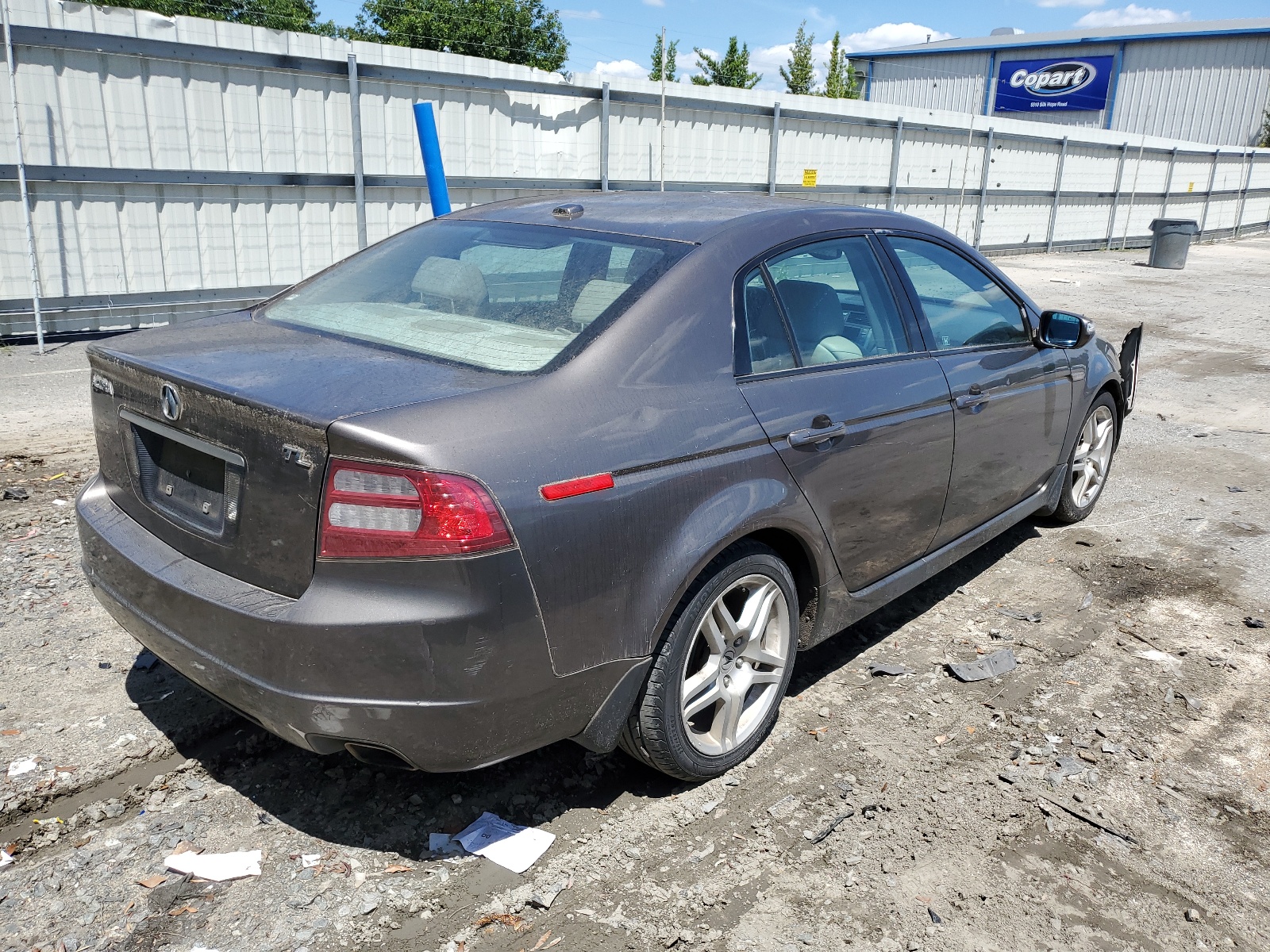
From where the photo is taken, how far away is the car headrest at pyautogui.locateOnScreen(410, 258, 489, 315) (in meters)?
3.06

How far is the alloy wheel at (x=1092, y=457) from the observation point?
17.3 ft

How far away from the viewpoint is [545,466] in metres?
2.33

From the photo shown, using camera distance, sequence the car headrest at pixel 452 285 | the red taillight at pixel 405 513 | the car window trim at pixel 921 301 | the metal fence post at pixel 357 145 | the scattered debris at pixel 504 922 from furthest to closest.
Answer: the metal fence post at pixel 357 145 → the car window trim at pixel 921 301 → the car headrest at pixel 452 285 → the scattered debris at pixel 504 922 → the red taillight at pixel 405 513

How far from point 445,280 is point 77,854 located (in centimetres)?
195

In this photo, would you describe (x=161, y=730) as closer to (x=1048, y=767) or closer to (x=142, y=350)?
(x=142, y=350)

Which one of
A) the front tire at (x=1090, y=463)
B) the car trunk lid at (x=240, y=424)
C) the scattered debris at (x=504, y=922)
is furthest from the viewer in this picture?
the front tire at (x=1090, y=463)

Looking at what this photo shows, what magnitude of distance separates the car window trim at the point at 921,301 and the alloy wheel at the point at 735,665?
4.28 feet

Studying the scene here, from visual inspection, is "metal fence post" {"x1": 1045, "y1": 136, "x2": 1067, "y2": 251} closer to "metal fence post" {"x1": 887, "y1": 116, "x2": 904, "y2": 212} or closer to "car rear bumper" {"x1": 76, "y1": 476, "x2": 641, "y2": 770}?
"metal fence post" {"x1": 887, "y1": 116, "x2": 904, "y2": 212}

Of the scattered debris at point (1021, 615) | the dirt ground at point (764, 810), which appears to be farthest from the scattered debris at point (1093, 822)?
the scattered debris at point (1021, 615)

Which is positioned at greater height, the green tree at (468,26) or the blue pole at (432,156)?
the green tree at (468,26)

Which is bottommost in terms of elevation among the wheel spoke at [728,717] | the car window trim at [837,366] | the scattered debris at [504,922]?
the scattered debris at [504,922]

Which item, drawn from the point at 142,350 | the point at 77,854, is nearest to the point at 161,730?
the point at 77,854

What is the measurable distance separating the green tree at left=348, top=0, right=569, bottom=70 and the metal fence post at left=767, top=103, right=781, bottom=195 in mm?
32864

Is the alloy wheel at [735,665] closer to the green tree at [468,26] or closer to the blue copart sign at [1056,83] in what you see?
the green tree at [468,26]
